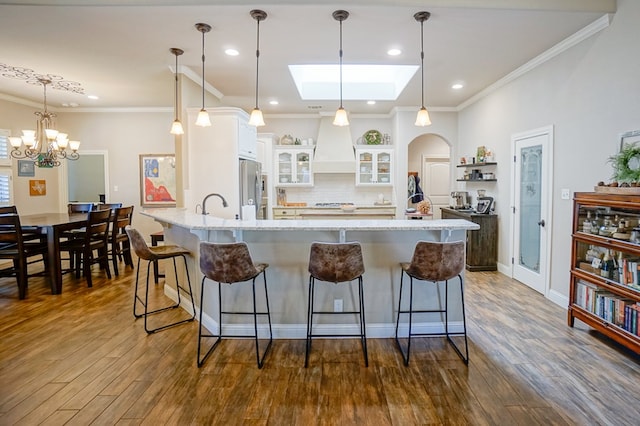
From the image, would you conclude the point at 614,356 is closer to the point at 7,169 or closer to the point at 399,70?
the point at 399,70

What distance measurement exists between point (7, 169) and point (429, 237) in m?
6.97

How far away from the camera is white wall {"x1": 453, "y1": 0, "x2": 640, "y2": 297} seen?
A: 3137 millimetres

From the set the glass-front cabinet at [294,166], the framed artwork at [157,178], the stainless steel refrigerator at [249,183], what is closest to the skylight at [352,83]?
the glass-front cabinet at [294,166]

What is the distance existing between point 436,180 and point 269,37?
247 inches

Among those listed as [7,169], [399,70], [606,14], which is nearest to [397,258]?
[606,14]

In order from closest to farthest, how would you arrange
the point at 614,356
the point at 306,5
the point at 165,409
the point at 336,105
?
the point at 165,409 → the point at 614,356 → the point at 306,5 → the point at 336,105

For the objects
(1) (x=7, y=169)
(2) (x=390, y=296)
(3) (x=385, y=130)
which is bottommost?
(2) (x=390, y=296)

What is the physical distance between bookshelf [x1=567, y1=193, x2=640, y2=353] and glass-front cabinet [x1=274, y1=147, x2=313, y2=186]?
15.9ft

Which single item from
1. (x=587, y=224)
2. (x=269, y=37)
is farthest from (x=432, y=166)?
(x=269, y=37)

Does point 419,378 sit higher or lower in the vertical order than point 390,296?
lower

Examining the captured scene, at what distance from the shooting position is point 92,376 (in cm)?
258

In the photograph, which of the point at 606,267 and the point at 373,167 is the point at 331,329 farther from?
the point at 373,167

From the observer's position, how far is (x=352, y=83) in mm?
6176

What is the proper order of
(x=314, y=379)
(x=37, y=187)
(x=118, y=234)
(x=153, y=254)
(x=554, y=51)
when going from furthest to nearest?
(x=37, y=187) → (x=118, y=234) → (x=554, y=51) → (x=153, y=254) → (x=314, y=379)
